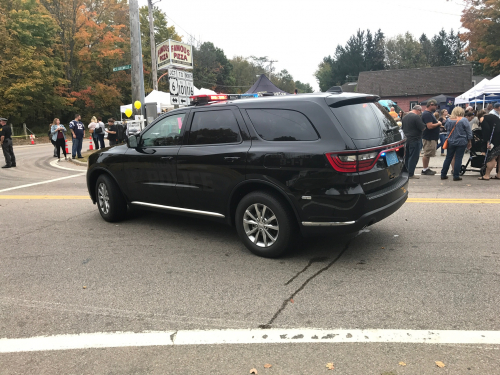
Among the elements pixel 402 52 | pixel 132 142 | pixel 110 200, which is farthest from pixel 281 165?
pixel 402 52

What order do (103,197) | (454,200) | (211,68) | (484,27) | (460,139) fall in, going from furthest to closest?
(211,68)
(484,27)
(460,139)
(454,200)
(103,197)

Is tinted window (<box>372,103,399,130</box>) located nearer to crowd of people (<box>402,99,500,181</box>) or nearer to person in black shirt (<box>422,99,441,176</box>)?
crowd of people (<box>402,99,500,181</box>)

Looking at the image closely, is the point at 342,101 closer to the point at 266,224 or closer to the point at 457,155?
the point at 266,224

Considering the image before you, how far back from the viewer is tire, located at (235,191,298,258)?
4.50 m

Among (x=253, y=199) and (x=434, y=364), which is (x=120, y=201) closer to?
(x=253, y=199)

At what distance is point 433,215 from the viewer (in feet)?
21.3

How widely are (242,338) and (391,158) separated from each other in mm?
2750

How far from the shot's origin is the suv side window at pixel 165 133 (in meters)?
5.55

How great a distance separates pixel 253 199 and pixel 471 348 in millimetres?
2563

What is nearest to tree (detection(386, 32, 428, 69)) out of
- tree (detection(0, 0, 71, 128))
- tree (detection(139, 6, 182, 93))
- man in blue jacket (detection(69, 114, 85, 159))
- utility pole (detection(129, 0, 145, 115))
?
tree (detection(139, 6, 182, 93))

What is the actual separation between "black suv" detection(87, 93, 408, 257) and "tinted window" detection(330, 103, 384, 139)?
14 mm

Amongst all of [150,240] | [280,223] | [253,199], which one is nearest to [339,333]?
[280,223]

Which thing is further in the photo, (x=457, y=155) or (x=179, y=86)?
(x=179, y=86)

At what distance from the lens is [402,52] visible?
92.1 meters
